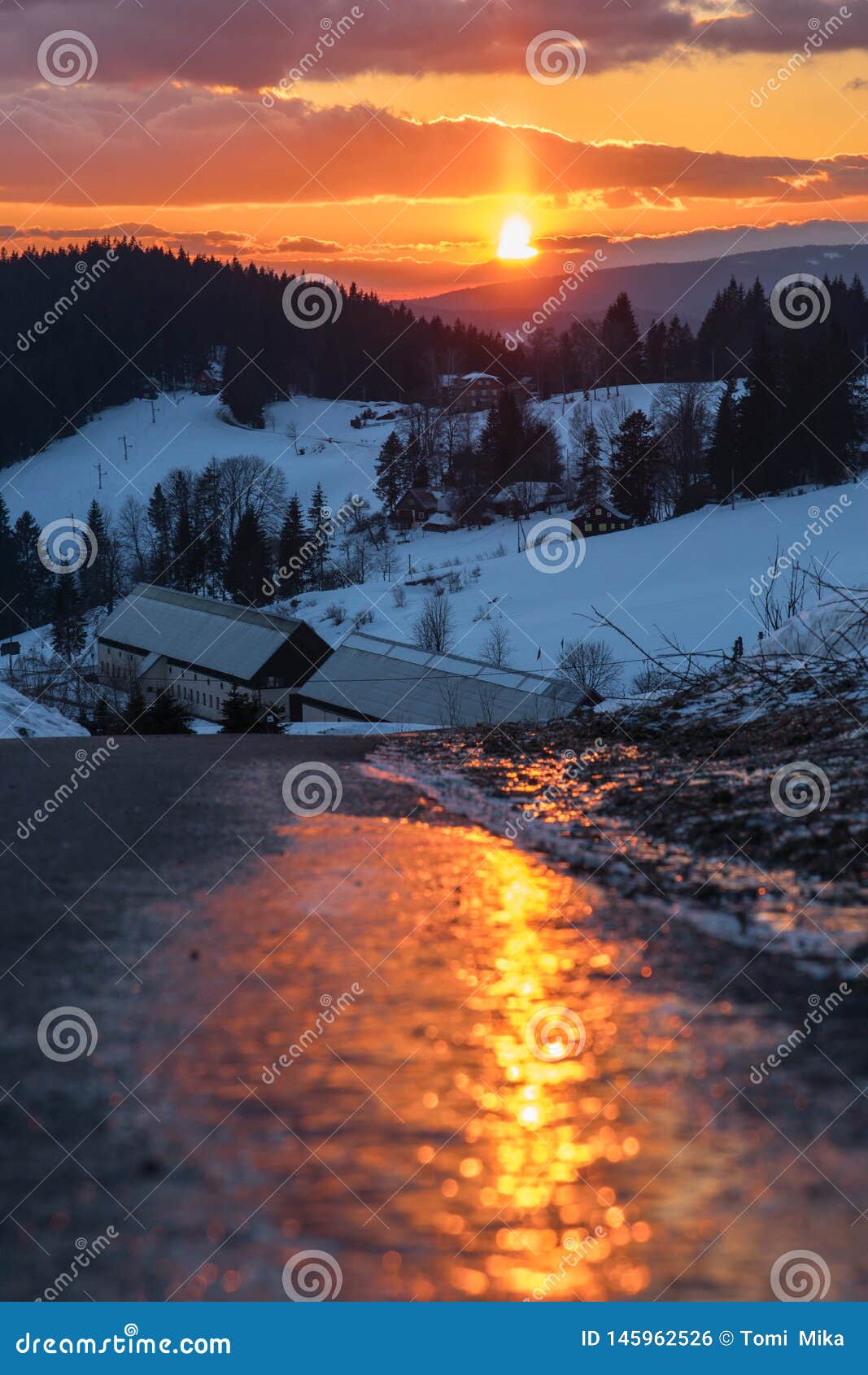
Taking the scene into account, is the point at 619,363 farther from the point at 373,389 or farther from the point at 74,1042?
the point at 74,1042

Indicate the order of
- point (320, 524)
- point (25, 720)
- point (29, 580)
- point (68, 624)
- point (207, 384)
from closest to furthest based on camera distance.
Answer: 1. point (25, 720)
2. point (68, 624)
3. point (29, 580)
4. point (320, 524)
5. point (207, 384)

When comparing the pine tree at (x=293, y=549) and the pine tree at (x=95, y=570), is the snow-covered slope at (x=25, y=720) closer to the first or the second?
the pine tree at (x=293, y=549)

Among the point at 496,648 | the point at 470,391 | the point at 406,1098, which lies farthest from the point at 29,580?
the point at 406,1098

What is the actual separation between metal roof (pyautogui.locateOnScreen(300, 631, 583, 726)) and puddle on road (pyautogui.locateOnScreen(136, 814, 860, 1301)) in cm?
1855

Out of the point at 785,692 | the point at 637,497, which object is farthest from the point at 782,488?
the point at 785,692

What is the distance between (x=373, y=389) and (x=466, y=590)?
84.8 meters

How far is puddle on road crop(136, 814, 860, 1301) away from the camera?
278cm

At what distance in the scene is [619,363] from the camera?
405 feet

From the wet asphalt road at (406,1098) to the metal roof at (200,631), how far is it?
32.3 metres

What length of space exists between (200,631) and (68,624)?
31.1 metres

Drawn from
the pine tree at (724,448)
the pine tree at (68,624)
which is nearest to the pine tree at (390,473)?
the pine tree at (68,624)

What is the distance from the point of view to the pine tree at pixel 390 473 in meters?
101

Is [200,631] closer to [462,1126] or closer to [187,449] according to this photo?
[462,1126]

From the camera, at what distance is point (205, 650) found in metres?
42.3
